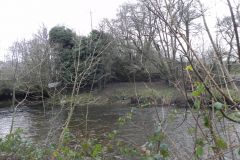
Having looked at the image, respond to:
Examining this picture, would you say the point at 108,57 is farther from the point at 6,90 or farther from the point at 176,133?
the point at 176,133

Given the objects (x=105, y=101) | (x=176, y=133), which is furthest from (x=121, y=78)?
(x=176, y=133)

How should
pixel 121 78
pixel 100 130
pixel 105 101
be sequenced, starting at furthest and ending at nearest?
pixel 121 78
pixel 105 101
pixel 100 130

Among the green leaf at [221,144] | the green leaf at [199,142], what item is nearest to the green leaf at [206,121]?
the green leaf at [221,144]

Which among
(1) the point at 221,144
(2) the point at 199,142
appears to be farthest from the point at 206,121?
(2) the point at 199,142

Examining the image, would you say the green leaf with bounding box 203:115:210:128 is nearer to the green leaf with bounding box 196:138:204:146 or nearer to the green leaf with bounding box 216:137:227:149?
the green leaf with bounding box 216:137:227:149

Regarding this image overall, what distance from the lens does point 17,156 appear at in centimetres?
605

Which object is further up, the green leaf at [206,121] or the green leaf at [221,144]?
the green leaf at [206,121]

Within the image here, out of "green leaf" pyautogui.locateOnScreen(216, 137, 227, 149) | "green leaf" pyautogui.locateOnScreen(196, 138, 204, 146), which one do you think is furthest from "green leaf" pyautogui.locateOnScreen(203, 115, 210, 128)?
"green leaf" pyautogui.locateOnScreen(196, 138, 204, 146)

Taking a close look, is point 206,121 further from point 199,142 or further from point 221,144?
point 199,142

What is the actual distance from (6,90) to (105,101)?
9.55m

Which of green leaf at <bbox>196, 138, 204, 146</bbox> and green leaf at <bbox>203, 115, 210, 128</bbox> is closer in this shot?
green leaf at <bbox>203, 115, 210, 128</bbox>

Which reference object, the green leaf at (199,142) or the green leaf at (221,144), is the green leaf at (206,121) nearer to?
the green leaf at (221,144)

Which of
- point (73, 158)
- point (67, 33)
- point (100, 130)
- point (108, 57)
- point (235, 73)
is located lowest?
point (100, 130)

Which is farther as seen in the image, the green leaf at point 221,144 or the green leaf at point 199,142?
the green leaf at point 199,142
